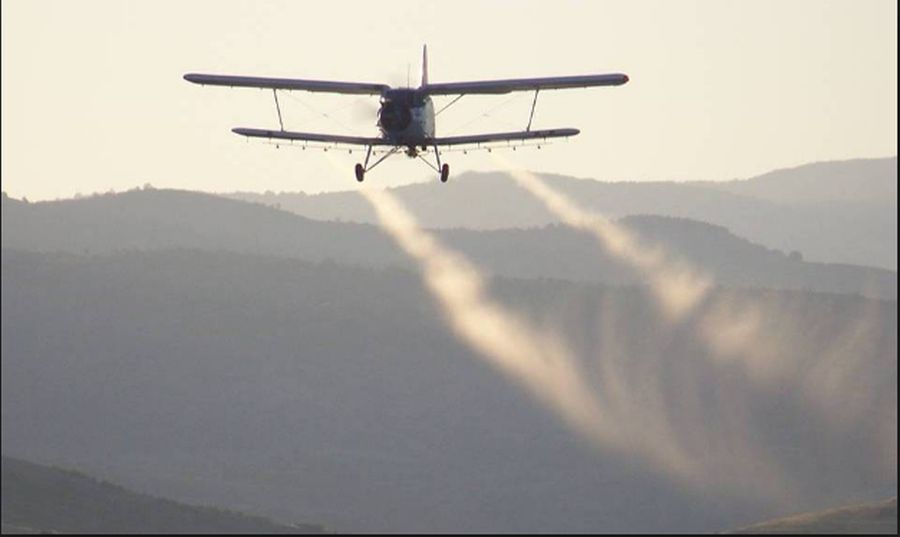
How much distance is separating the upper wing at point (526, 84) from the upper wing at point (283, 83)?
2655 millimetres

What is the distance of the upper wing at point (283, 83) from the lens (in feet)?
261

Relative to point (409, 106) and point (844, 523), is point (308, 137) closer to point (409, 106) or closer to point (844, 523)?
point (409, 106)

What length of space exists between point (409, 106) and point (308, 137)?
13.2ft

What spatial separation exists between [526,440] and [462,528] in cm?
2479

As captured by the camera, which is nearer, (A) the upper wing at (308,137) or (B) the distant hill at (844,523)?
(A) the upper wing at (308,137)

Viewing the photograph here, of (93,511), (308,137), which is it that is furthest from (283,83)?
(93,511)

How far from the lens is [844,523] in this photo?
127 metres

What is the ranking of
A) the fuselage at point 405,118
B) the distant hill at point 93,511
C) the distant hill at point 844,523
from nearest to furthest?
1. the fuselage at point 405,118
2. the distant hill at point 844,523
3. the distant hill at point 93,511

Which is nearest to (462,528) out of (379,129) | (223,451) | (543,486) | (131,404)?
(543,486)

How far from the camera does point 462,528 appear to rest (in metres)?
171

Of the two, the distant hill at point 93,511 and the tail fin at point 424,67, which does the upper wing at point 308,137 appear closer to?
the tail fin at point 424,67

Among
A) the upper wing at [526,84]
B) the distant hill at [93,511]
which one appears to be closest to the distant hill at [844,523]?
the distant hill at [93,511]

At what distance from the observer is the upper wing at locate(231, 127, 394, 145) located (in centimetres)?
7656

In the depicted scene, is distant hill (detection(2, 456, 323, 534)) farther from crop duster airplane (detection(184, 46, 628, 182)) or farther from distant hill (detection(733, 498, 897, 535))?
crop duster airplane (detection(184, 46, 628, 182))
